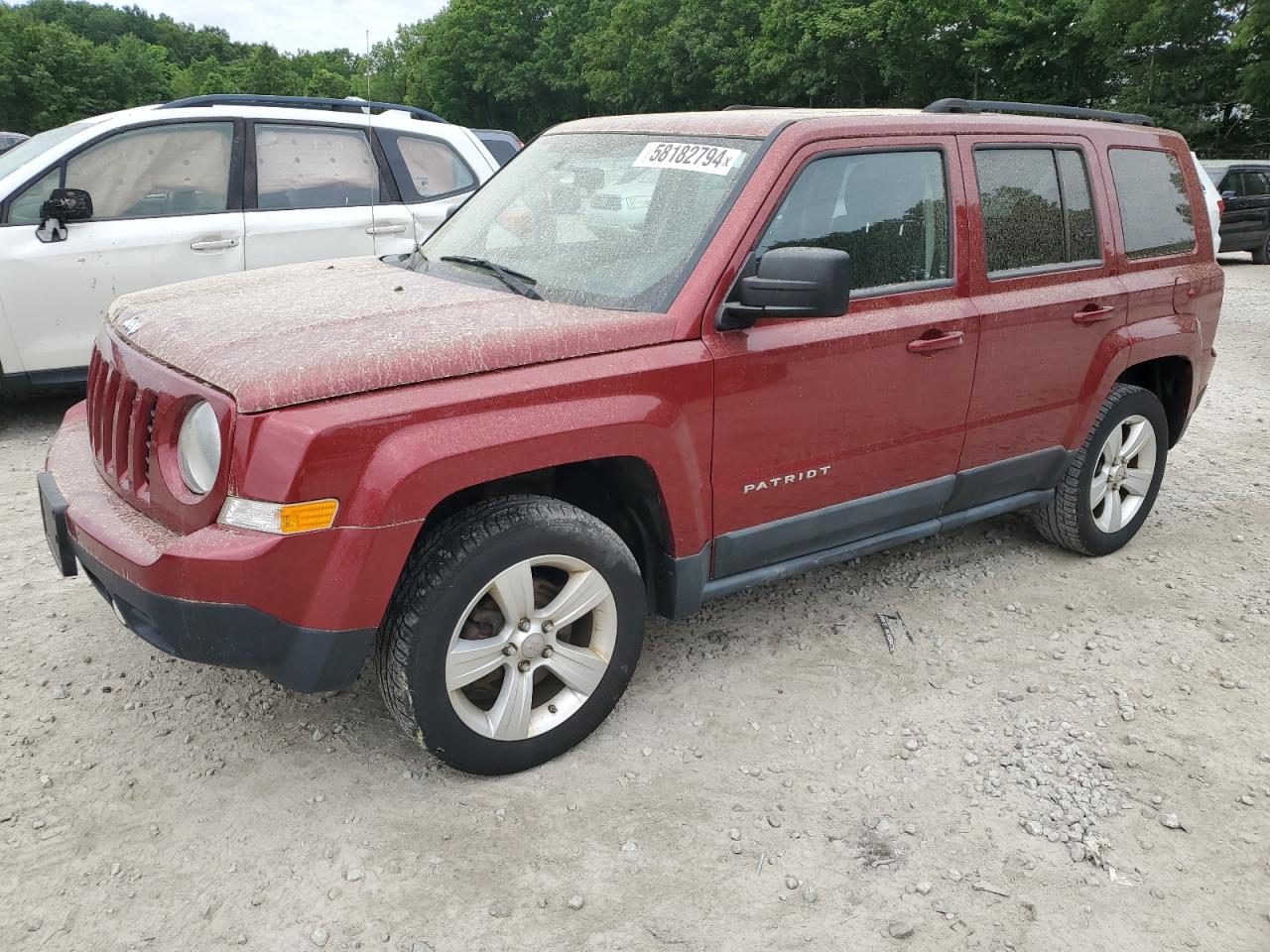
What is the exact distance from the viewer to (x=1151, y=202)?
4.46m

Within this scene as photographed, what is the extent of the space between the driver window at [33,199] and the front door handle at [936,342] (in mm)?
4831

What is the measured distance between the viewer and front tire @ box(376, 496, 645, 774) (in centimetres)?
277

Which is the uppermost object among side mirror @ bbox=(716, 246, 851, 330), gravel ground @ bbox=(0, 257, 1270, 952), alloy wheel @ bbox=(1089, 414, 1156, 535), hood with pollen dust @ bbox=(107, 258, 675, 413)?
side mirror @ bbox=(716, 246, 851, 330)

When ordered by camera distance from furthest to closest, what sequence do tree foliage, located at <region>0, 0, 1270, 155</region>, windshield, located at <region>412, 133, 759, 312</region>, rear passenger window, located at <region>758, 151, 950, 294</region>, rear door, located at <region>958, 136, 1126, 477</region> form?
tree foliage, located at <region>0, 0, 1270, 155</region> < rear door, located at <region>958, 136, 1126, 477</region> < rear passenger window, located at <region>758, 151, 950, 294</region> < windshield, located at <region>412, 133, 759, 312</region>

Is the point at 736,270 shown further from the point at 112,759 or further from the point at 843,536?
the point at 112,759

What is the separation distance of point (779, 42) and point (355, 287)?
44.4 m

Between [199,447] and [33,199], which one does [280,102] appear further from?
[199,447]

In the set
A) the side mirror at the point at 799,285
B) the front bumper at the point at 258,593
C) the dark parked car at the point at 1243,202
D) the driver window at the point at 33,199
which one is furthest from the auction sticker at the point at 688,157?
the dark parked car at the point at 1243,202

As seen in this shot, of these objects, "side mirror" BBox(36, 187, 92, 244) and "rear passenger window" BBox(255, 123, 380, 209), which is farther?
"rear passenger window" BBox(255, 123, 380, 209)

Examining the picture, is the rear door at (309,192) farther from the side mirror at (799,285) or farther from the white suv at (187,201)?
the side mirror at (799,285)

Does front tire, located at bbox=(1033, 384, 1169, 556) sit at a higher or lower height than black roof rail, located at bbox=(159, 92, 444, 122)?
lower

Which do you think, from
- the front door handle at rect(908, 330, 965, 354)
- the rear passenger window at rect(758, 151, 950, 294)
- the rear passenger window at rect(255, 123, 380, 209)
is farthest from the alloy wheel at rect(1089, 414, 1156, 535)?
the rear passenger window at rect(255, 123, 380, 209)

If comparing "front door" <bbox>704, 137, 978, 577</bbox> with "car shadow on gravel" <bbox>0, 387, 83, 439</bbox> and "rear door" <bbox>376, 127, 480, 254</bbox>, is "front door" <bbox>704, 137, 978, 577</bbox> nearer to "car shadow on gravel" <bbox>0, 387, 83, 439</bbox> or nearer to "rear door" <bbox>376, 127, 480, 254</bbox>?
"rear door" <bbox>376, 127, 480, 254</bbox>

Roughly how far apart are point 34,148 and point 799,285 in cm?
532
